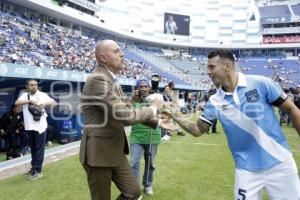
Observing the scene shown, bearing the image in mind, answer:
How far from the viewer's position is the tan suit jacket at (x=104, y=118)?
3.38 m

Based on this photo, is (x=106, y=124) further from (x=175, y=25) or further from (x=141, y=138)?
(x=175, y=25)

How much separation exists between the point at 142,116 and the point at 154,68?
47031 millimetres

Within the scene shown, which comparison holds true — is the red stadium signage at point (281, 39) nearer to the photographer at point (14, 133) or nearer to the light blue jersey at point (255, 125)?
the photographer at point (14, 133)

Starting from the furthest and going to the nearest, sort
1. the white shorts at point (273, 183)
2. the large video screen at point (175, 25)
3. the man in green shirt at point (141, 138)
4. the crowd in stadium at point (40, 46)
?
the large video screen at point (175, 25) < the crowd in stadium at point (40, 46) < the man in green shirt at point (141, 138) < the white shorts at point (273, 183)

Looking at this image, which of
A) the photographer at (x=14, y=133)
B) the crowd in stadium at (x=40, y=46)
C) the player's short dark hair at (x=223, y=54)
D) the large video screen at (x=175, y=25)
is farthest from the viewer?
the large video screen at (x=175, y=25)

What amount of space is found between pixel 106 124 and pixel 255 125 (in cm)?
141

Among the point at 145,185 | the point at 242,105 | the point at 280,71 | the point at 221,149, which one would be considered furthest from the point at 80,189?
the point at 280,71

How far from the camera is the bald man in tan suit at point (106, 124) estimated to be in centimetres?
340

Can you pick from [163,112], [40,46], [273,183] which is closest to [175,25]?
[40,46]

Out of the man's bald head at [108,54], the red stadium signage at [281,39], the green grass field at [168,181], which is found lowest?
the green grass field at [168,181]

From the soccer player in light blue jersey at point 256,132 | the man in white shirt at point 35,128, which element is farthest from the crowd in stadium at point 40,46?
the soccer player in light blue jersey at point 256,132

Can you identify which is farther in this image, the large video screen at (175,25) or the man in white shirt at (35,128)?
the large video screen at (175,25)

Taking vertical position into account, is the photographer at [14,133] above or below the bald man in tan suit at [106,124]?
below

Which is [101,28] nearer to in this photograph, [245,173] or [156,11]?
[156,11]
